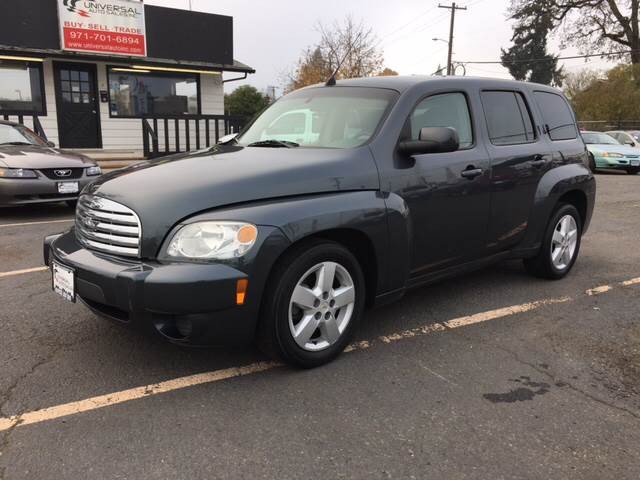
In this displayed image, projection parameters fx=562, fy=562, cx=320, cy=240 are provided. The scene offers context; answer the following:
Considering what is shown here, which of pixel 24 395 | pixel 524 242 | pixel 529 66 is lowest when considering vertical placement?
pixel 24 395

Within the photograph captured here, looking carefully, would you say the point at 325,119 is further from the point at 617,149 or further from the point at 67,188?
the point at 617,149

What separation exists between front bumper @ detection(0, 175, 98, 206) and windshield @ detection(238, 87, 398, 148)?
4096 mm

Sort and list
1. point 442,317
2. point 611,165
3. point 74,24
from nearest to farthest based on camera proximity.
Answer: point 442,317 → point 74,24 → point 611,165

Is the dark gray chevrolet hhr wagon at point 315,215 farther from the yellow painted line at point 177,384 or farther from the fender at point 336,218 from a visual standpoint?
the yellow painted line at point 177,384

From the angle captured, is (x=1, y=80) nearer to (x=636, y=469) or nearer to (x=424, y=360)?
(x=424, y=360)

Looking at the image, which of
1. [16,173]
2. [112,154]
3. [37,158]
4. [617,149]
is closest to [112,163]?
[112,154]

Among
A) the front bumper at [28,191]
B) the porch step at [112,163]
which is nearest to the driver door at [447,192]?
the front bumper at [28,191]

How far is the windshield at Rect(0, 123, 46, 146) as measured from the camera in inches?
337

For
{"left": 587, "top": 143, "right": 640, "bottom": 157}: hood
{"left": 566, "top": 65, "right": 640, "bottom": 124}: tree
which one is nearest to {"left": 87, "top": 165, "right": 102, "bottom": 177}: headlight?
{"left": 587, "top": 143, "right": 640, "bottom": 157}: hood

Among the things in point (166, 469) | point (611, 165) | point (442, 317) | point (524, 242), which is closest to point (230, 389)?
point (166, 469)

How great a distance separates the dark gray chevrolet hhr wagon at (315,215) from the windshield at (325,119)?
0.6 inches

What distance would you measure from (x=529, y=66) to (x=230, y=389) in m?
73.1

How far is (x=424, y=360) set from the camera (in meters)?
3.45

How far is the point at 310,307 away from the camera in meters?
3.13
